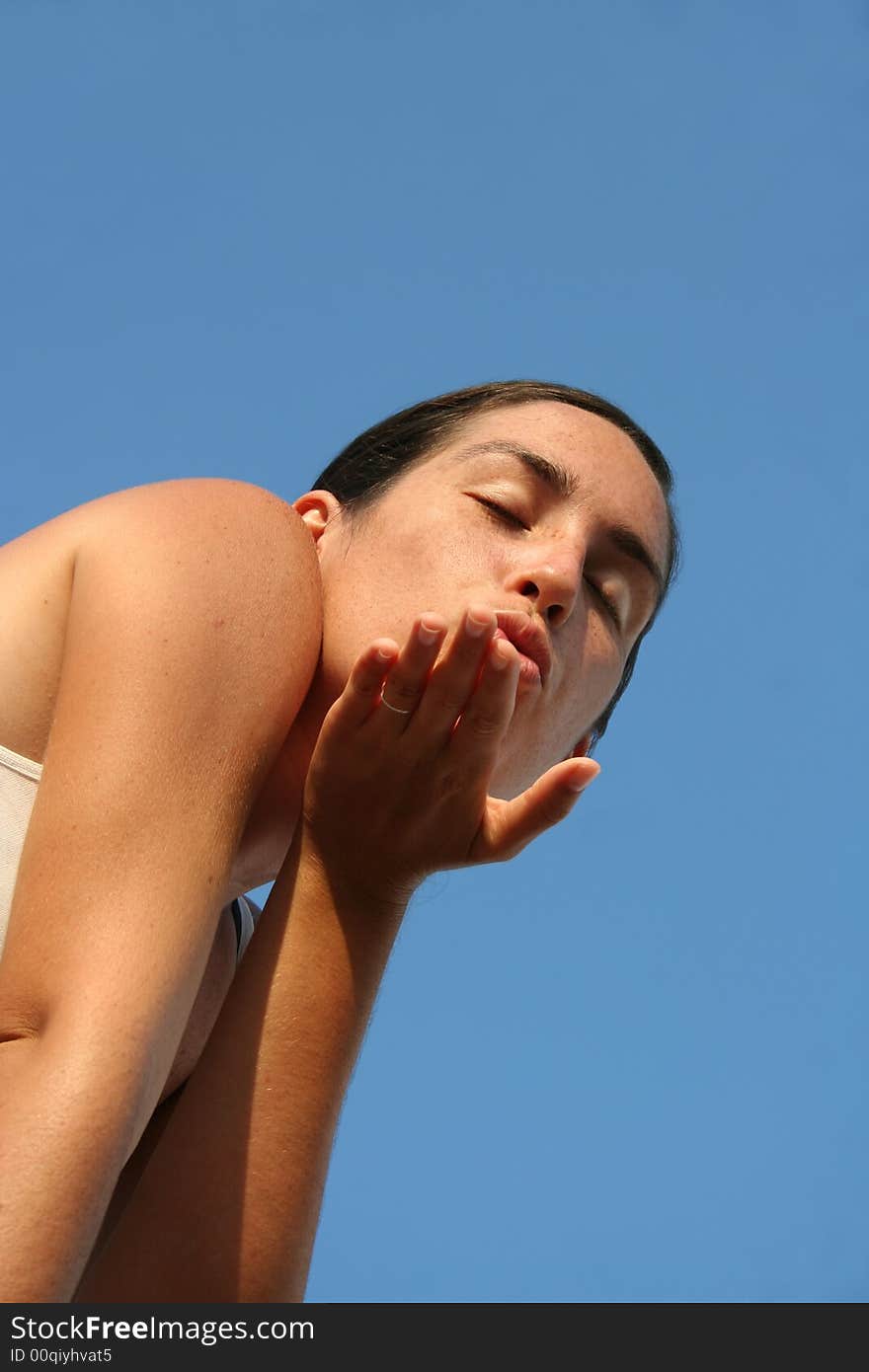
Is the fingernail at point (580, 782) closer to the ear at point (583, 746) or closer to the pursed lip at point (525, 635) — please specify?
the pursed lip at point (525, 635)

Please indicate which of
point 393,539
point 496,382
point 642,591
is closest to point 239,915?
point 393,539

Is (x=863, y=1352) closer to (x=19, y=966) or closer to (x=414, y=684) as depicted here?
(x=414, y=684)

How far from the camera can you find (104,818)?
150 cm

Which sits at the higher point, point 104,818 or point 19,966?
point 104,818

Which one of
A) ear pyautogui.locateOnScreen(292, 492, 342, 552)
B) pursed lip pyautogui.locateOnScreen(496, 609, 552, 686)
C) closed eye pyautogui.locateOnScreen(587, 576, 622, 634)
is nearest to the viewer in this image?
pursed lip pyautogui.locateOnScreen(496, 609, 552, 686)

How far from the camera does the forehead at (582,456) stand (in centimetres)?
222

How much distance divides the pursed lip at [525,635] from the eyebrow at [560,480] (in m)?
0.29

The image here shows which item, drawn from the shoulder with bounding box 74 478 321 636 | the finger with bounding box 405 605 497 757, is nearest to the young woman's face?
the shoulder with bounding box 74 478 321 636

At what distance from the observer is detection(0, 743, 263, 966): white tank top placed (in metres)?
1.69

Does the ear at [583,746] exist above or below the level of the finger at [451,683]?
above

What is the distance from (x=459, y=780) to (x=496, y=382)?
1.06 meters

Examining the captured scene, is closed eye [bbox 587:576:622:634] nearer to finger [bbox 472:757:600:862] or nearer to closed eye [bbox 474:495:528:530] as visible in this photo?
closed eye [bbox 474:495:528:530]


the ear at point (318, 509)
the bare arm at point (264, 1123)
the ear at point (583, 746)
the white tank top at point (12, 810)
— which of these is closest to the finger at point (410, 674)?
the bare arm at point (264, 1123)

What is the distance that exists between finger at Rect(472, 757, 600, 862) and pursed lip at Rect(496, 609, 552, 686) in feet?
0.84
